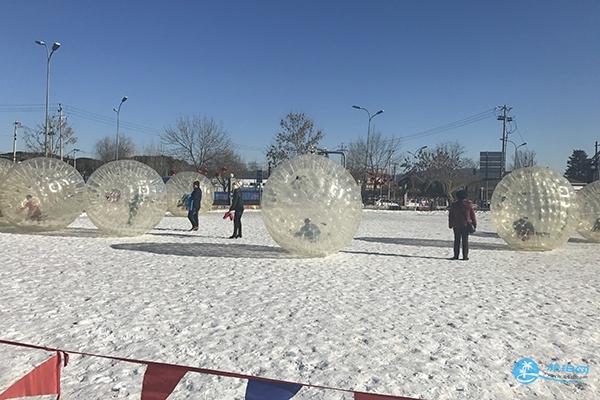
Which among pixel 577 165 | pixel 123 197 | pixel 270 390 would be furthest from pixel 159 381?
pixel 577 165

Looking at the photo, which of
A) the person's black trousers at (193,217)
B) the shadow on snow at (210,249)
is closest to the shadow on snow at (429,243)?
the shadow on snow at (210,249)

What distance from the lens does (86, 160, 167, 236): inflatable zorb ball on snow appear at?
14070 millimetres

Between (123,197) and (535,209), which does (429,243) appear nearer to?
(535,209)

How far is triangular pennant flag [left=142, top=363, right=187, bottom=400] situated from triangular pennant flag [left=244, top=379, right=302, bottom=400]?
0.49 meters

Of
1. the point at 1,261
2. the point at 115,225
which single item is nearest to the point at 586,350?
the point at 1,261

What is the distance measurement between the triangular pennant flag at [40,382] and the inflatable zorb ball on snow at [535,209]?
40.6ft

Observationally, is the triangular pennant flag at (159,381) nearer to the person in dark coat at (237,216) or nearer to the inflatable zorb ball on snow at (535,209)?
the inflatable zorb ball on snow at (535,209)

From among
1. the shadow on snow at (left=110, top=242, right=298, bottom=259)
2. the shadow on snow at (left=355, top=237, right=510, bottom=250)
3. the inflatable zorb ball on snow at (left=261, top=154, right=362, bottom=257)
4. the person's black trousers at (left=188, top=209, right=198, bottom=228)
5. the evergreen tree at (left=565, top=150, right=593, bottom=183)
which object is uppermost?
the evergreen tree at (left=565, top=150, right=593, bottom=183)

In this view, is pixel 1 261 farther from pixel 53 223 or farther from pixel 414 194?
pixel 414 194

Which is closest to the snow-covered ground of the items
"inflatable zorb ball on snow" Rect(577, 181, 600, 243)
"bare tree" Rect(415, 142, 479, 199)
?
"inflatable zorb ball on snow" Rect(577, 181, 600, 243)

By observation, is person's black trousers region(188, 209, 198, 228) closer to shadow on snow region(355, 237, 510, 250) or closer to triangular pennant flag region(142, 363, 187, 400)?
shadow on snow region(355, 237, 510, 250)

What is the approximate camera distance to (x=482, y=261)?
12.1m

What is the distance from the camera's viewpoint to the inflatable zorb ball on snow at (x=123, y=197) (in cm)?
1407

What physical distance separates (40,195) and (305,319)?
36.4 ft
